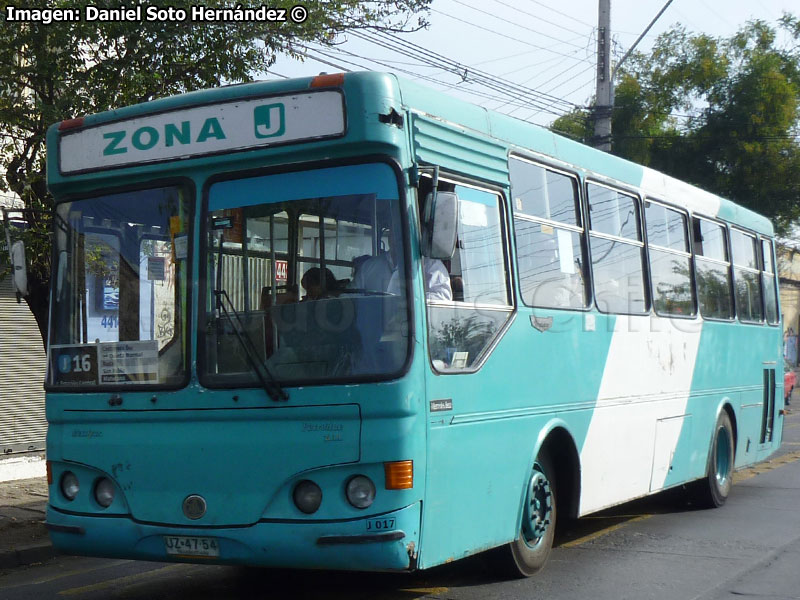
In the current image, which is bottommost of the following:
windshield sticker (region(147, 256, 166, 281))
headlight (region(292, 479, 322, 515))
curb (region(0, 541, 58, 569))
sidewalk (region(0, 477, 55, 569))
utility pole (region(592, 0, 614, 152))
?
curb (region(0, 541, 58, 569))

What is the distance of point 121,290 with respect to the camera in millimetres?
6164

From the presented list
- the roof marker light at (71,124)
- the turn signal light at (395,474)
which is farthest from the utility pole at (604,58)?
the turn signal light at (395,474)

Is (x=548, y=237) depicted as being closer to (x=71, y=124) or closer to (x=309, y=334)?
(x=309, y=334)

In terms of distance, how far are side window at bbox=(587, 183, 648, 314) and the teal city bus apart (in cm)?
76

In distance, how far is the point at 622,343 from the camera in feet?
26.7

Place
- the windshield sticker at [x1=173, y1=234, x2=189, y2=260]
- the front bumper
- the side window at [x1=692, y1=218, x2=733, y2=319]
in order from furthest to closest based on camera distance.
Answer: the side window at [x1=692, y1=218, x2=733, y2=319] → the windshield sticker at [x1=173, y1=234, x2=189, y2=260] → the front bumper

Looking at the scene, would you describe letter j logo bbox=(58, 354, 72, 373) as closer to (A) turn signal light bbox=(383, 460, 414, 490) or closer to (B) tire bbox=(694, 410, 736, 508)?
(A) turn signal light bbox=(383, 460, 414, 490)

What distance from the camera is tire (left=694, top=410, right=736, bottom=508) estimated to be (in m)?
10.1

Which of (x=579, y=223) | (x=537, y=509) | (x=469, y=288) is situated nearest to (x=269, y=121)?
(x=469, y=288)

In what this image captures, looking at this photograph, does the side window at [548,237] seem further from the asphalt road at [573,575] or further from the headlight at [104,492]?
the headlight at [104,492]

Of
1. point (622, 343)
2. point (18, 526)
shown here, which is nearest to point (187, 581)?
point (18, 526)

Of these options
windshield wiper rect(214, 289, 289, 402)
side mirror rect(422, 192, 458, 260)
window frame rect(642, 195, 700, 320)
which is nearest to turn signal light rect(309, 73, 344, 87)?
side mirror rect(422, 192, 458, 260)

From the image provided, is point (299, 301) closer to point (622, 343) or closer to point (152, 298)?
point (152, 298)

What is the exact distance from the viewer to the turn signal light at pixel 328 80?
5609mm
